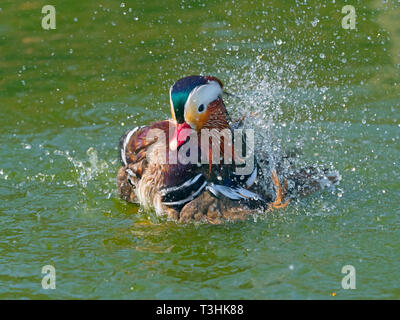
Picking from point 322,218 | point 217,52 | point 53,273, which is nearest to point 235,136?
point 322,218

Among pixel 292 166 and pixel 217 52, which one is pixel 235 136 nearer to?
pixel 292 166

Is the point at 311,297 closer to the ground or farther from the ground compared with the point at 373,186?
closer to the ground

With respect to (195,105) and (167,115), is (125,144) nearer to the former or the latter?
(195,105)

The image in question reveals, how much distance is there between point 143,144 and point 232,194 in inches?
35.6

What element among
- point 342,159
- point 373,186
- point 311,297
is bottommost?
point 311,297

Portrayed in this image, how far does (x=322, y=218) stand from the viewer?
5.83m

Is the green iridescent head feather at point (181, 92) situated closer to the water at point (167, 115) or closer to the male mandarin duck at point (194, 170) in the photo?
the male mandarin duck at point (194, 170)

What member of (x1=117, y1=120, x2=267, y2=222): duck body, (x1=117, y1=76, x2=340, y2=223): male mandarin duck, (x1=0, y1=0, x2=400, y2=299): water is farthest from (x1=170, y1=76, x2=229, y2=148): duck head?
(x1=0, y1=0, x2=400, y2=299): water

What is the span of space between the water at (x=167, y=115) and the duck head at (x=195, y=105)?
67 cm

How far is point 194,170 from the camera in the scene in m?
5.67

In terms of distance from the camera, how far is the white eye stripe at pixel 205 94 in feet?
17.5

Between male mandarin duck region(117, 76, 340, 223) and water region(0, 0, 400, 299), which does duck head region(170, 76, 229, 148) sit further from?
water region(0, 0, 400, 299)

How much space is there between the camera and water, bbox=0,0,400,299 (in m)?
5.09

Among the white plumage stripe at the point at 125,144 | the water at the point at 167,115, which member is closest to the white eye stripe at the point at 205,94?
the water at the point at 167,115
